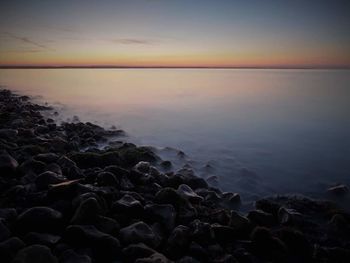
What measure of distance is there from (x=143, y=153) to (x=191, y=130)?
242 inches

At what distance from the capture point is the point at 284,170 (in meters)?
8.39

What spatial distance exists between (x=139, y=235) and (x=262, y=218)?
2136 mm

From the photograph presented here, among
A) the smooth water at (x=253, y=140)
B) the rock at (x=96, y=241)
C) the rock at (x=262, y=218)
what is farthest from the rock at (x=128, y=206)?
the smooth water at (x=253, y=140)

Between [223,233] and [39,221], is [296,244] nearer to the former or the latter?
[223,233]

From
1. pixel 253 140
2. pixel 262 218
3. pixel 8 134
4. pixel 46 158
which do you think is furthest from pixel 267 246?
pixel 253 140

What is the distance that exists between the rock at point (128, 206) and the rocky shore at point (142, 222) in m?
0.01

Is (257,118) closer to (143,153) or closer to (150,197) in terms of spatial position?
(143,153)

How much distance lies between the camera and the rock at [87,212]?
3871 mm

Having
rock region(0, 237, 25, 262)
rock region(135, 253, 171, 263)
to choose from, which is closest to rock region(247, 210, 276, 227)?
rock region(135, 253, 171, 263)

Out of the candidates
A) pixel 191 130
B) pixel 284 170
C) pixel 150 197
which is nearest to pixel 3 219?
pixel 150 197

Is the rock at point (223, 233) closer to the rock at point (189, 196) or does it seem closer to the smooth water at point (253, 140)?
the rock at point (189, 196)

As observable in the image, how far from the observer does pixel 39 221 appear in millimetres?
3744

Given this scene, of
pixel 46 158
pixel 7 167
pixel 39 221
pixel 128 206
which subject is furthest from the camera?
pixel 46 158

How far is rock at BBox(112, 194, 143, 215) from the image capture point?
4.38 m
